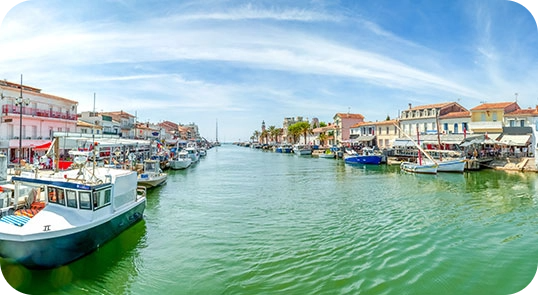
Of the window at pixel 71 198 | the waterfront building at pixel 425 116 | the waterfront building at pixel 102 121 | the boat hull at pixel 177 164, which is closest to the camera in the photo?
the window at pixel 71 198

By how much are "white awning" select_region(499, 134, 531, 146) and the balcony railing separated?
184 feet

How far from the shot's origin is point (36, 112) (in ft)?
108

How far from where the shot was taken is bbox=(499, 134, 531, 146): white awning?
3903cm

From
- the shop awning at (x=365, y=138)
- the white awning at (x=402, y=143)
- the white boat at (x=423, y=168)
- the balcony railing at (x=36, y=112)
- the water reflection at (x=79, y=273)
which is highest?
the balcony railing at (x=36, y=112)

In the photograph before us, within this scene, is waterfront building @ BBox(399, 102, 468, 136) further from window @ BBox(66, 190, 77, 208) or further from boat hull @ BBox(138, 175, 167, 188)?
window @ BBox(66, 190, 77, 208)

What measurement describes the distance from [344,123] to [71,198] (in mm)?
75322

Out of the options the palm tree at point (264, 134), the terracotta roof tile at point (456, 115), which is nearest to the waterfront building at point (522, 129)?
the terracotta roof tile at point (456, 115)

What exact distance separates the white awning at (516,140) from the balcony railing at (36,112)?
184 ft

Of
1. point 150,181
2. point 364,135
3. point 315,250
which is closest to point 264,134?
point 364,135

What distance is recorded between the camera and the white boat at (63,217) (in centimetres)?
883

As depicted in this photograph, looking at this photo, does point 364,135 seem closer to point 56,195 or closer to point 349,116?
point 349,116

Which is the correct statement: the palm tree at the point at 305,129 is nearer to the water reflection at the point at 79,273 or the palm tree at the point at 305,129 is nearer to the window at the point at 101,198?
the window at the point at 101,198

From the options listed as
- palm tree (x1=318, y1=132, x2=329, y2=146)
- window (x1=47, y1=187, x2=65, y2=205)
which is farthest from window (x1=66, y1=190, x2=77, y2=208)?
palm tree (x1=318, y1=132, x2=329, y2=146)

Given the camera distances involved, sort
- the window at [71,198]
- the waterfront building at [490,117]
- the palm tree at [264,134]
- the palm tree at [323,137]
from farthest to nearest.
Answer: the palm tree at [264,134], the palm tree at [323,137], the waterfront building at [490,117], the window at [71,198]
